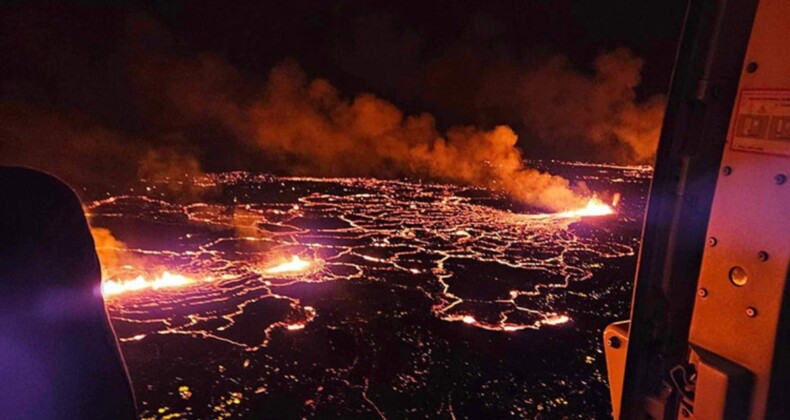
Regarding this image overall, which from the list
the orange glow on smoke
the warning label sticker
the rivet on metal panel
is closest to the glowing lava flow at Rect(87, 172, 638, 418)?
the orange glow on smoke

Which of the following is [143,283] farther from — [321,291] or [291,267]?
[321,291]

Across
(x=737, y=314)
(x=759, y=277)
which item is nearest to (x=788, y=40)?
(x=759, y=277)

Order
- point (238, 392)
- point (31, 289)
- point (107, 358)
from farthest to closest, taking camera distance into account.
A: point (238, 392) < point (107, 358) < point (31, 289)

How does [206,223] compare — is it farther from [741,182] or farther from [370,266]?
[741,182]

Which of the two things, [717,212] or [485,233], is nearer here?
[717,212]

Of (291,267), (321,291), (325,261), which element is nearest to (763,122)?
(321,291)

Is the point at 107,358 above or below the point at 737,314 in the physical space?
below

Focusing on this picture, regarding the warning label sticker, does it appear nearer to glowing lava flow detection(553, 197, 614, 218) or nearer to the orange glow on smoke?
the orange glow on smoke

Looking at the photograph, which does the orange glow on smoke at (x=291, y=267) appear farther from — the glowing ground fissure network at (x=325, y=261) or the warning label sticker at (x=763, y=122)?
the warning label sticker at (x=763, y=122)
